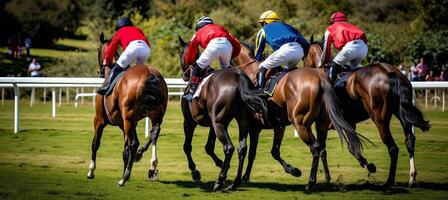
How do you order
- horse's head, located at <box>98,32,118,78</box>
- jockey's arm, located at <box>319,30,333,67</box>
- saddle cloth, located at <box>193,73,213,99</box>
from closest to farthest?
saddle cloth, located at <box>193,73,213,99</box> → jockey's arm, located at <box>319,30,333,67</box> → horse's head, located at <box>98,32,118,78</box>

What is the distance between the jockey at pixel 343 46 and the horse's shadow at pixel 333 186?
1.47 meters

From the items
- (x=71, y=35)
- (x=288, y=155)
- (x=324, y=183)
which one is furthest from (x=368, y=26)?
(x=71, y=35)

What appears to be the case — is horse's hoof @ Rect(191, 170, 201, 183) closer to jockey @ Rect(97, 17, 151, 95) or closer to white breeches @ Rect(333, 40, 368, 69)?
jockey @ Rect(97, 17, 151, 95)

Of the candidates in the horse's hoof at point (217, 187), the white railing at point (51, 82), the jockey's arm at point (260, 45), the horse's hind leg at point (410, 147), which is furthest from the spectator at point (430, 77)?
the horse's hoof at point (217, 187)

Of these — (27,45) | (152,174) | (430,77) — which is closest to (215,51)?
(152,174)

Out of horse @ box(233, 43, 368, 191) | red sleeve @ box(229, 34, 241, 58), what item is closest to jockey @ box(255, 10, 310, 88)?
red sleeve @ box(229, 34, 241, 58)

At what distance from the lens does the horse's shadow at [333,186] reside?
31.7ft

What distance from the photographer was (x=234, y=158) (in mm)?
13492

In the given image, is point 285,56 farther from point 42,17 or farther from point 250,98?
point 42,17

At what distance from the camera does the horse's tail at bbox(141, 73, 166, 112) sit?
10.3 meters

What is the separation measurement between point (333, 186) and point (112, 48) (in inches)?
142

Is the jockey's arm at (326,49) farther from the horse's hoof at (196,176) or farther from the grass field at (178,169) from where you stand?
the horse's hoof at (196,176)

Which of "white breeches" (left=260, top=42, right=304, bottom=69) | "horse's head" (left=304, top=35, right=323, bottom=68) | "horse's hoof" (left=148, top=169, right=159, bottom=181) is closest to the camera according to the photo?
"white breeches" (left=260, top=42, right=304, bottom=69)

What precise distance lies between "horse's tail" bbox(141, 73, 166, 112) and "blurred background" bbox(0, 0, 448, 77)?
20.4 metres
